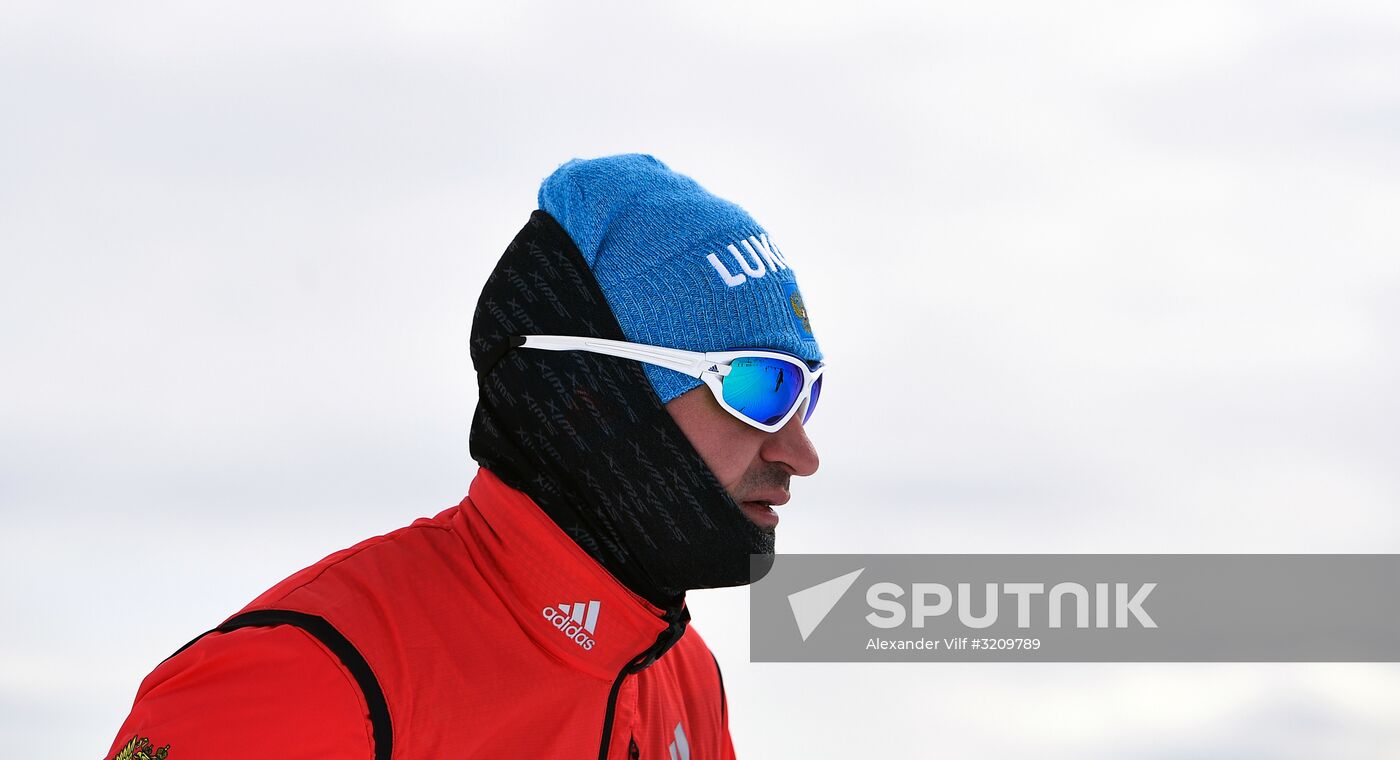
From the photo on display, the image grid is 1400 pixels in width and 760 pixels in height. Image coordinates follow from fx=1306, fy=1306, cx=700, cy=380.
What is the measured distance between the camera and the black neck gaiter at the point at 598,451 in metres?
3.16

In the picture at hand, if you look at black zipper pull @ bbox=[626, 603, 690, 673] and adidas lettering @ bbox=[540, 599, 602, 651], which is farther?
black zipper pull @ bbox=[626, 603, 690, 673]

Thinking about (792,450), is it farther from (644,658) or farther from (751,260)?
(644,658)

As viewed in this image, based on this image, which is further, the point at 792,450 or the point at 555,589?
the point at 792,450

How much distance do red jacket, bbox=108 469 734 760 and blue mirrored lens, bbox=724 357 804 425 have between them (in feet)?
1.77

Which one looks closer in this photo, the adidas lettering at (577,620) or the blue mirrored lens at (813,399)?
the adidas lettering at (577,620)

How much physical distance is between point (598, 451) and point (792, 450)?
53 cm

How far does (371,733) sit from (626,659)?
2.45ft

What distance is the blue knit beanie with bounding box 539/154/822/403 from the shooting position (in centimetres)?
324

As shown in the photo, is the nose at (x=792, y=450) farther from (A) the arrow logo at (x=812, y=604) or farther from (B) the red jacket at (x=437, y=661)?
(A) the arrow logo at (x=812, y=604)

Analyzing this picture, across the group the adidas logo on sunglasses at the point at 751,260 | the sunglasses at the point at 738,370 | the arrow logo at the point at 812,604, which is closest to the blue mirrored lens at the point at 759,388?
the sunglasses at the point at 738,370

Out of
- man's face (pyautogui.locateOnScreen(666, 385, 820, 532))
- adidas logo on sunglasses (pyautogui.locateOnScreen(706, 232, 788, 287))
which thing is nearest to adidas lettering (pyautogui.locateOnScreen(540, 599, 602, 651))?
man's face (pyautogui.locateOnScreen(666, 385, 820, 532))

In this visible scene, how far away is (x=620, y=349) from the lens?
319 cm

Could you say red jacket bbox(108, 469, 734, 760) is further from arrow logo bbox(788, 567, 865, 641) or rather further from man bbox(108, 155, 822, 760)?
arrow logo bbox(788, 567, 865, 641)

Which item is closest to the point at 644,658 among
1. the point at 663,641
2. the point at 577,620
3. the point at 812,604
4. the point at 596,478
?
the point at 663,641
